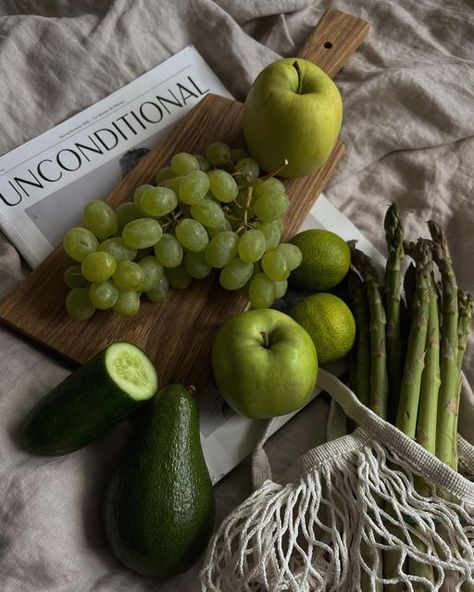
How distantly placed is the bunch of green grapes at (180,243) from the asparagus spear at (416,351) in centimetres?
14

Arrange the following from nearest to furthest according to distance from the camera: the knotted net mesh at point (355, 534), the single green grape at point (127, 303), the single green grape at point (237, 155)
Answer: the knotted net mesh at point (355, 534)
the single green grape at point (127, 303)
the single green grape at point (237, 155)

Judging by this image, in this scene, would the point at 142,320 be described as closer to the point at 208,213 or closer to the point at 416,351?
the point at 208,213

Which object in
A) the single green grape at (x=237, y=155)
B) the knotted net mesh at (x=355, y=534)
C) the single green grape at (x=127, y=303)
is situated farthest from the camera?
the single green grape at (x=237, y=155)

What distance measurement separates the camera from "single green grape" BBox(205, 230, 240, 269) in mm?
719

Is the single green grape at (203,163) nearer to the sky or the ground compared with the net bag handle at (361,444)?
nearer to the sky

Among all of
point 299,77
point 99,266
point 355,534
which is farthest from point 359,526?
point 299,77

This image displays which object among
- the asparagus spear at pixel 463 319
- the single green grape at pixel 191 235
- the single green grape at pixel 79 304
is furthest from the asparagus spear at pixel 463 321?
the single green grape at pixel 79 304

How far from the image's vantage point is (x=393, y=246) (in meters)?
0.80

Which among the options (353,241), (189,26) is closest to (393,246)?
(353,241)

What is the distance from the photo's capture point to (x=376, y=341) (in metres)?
0.74

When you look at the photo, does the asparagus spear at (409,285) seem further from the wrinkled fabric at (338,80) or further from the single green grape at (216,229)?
the single green grape at (216,229)

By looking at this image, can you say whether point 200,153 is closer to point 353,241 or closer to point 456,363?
point 353,241

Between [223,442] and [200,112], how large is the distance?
427mm

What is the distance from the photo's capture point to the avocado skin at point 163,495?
2.08 ft
